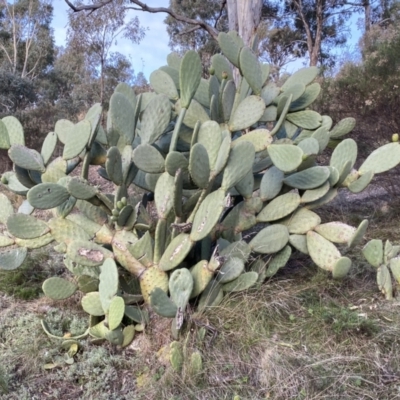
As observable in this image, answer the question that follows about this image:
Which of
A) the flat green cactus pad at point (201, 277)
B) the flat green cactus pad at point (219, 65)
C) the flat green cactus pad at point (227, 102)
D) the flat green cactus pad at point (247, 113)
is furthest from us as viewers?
the flat green cactus pad at point (219, 65)

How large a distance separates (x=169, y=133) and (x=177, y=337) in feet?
4.25

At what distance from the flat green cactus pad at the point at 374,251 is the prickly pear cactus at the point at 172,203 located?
86 millimetres

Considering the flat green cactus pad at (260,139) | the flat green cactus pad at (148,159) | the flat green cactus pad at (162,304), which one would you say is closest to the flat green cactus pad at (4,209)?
the flat green cactus pad at (148,159)

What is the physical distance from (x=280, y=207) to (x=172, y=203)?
2.34 feet

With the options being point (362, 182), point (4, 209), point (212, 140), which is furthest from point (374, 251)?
point (4, 209)

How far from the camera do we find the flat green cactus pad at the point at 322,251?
242 cm

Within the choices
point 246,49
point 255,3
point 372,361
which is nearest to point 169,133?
point 246,49

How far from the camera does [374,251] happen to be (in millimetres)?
2531

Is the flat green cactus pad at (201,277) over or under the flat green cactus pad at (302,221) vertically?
under

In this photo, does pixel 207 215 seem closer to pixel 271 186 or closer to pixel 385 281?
pixel 271 186

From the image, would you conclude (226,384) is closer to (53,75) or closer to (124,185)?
(124,185)

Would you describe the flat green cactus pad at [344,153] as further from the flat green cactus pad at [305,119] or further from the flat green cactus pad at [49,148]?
the flat green cactus pad at [49,148]

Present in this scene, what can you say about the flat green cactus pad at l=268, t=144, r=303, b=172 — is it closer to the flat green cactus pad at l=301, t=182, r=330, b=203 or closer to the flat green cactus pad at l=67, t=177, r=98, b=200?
the flat green cactus pad at l=301, t=182, r=330, b=203

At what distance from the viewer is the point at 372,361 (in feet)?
6.50
